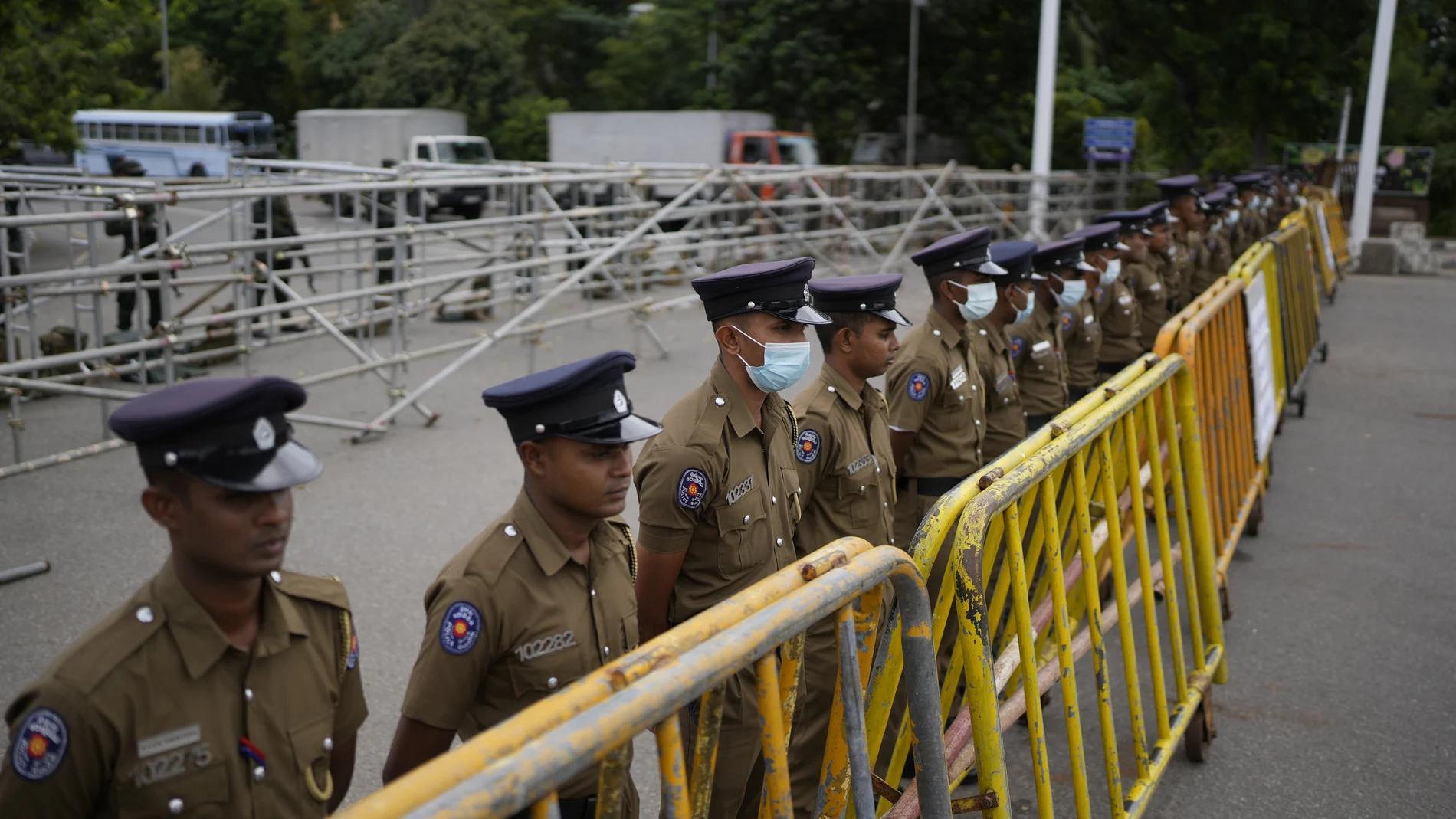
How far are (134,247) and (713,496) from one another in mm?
5364

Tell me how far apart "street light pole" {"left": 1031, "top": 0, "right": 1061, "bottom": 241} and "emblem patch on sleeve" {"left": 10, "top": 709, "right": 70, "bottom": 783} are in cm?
1839

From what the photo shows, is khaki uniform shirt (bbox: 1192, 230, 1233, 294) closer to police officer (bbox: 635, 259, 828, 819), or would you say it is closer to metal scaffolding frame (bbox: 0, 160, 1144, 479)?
metal scaffolding frame (bbox: 0, 160, 1144, 479)

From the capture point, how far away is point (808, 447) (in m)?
3.64

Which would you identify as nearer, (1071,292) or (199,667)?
(199,667)

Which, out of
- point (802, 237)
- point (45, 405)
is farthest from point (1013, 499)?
point (802, 237)

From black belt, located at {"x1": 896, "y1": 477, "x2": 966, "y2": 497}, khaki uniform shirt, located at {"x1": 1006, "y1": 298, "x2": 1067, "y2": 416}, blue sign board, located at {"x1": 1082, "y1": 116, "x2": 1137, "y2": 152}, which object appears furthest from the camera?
blue sign board, located at {"x1": 1082, "y1": 116, "x2": 1137, "y2": 152}

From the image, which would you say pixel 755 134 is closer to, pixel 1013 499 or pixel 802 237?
pixel 802 237

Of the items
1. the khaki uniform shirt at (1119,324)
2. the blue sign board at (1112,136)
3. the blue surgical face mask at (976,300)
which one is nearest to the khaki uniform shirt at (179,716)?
the blue surgical face mask at (976,300)

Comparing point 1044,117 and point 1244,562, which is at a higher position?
point 1044,117

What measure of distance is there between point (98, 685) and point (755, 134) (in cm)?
2403

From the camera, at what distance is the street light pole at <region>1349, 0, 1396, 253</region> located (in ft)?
68.2

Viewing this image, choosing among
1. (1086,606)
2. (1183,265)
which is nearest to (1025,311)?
(1086,606)

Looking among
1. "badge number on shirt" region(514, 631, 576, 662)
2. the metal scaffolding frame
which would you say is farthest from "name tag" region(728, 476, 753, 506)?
the metal scaffolding frame

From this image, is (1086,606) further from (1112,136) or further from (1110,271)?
(1112,136)
